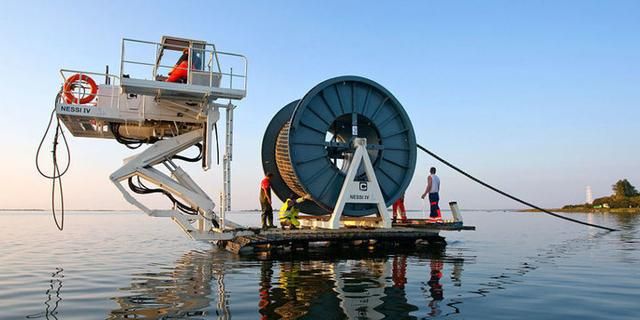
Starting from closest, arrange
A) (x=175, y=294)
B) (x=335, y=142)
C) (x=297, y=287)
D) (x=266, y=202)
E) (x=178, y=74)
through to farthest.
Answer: (x=175, y=294) < (x=297, y=287) < (x=178, y=74) < (x=266, y=202) < (x=335, y=142)

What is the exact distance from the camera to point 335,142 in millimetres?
14617

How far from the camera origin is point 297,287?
7812mm

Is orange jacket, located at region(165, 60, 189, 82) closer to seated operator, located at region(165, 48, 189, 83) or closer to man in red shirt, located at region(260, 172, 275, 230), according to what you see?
seated operator, located at region(165, 48, 189, 83)

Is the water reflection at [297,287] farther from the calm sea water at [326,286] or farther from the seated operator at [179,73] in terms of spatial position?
the seated operator at [179,73]

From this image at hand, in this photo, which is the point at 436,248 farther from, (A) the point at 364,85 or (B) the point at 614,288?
(B) the point at 614,288

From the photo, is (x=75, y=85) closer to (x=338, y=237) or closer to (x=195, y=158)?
(x=195, y=158)

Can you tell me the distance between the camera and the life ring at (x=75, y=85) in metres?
12.1

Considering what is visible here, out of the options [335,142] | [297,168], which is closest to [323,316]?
[297,168]

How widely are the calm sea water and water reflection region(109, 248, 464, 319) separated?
0.07 feet

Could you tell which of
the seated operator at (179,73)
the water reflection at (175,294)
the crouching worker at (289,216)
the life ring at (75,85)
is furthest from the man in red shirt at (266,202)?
the life ring at (75,85)

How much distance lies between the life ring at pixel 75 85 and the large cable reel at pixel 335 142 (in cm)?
513

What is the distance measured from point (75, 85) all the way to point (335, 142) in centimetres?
712

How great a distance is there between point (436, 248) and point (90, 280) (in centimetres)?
935

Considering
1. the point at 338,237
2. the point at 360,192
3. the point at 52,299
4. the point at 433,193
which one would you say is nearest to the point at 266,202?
the point at 338,237
